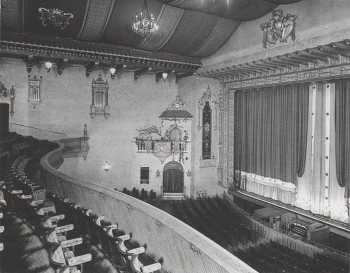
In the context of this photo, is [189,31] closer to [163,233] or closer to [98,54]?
[98,54]

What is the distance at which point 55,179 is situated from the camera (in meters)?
4.92

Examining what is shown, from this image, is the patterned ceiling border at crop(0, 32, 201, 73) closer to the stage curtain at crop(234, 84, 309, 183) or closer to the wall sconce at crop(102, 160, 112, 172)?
the stage curtain at crop(234, 84, 309, 183)

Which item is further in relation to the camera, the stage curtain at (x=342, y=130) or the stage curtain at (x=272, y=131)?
the stage curtain at (x=272, y=131)

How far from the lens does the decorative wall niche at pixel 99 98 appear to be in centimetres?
1249

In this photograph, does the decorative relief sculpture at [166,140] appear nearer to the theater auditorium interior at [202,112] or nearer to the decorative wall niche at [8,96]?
the theater auditorium interior at [202,112]

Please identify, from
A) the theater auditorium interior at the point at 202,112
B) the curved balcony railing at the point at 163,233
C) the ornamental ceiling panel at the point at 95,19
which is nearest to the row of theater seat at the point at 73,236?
the curved balcony railing at the point at 163,233

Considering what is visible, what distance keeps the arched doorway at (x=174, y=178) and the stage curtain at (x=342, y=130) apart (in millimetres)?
6434

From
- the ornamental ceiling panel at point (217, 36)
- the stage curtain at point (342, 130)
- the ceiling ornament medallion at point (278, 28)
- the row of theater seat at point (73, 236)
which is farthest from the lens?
the ornamental ceiling panel at point (217, 36)

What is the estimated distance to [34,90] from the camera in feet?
37.4

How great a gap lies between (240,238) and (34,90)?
8.82 m

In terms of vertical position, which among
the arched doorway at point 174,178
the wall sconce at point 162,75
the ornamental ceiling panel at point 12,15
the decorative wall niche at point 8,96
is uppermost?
the ornamental ceiling panel at point 12,15

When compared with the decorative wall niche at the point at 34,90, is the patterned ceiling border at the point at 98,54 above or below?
above

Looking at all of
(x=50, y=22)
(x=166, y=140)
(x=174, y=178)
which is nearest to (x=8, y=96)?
(x=50, y=22)

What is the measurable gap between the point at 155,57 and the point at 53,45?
3682mm
